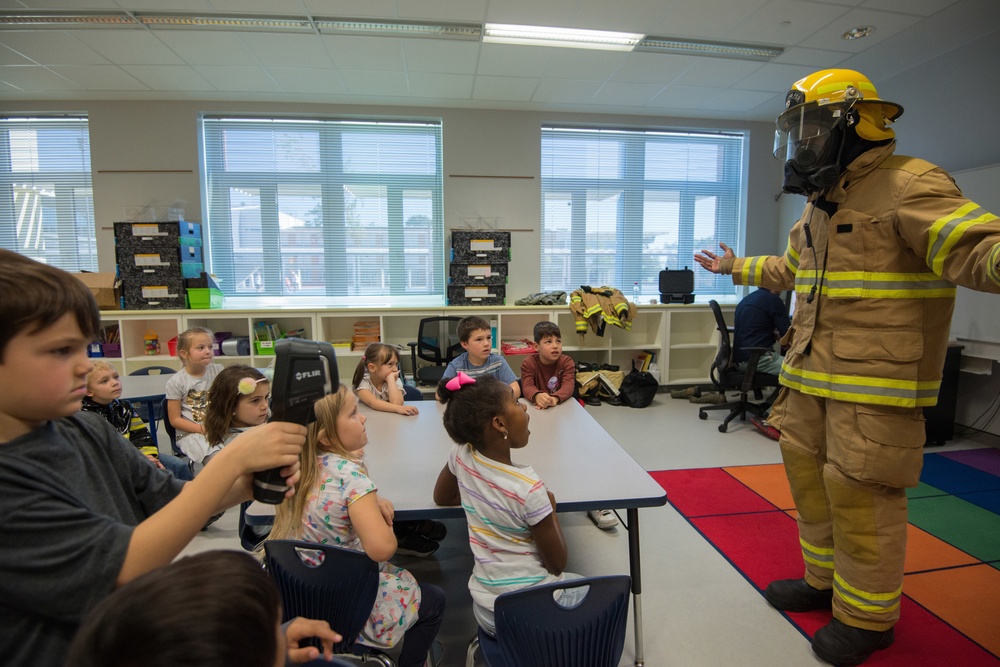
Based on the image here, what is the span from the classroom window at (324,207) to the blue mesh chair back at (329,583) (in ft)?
14.0

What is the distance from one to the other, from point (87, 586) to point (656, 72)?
15.6 ft

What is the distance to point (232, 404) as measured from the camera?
2129 mm

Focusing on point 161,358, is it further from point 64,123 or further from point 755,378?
point 755,378

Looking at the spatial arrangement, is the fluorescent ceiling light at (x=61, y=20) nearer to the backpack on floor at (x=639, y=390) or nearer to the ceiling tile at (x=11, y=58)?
the ceiling tile at (x=11, y=58)

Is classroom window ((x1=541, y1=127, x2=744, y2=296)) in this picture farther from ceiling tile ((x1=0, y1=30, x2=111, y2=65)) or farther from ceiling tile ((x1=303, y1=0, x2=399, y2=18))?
ceiling tile ((x1=0, y1=30, x2=111, y2=65))

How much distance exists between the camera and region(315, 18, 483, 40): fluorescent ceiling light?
335cm

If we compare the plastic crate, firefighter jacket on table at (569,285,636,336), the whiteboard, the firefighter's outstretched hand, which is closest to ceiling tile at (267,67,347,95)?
the plastic crate

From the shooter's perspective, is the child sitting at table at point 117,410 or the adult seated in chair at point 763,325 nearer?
the child sitting at table at point 117,410

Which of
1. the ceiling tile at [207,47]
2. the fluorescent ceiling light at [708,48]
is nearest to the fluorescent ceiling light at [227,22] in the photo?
the ceiling tile at [207,47]

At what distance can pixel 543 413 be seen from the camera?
2.35 metres

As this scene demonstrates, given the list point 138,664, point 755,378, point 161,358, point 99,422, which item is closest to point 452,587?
point 99,422

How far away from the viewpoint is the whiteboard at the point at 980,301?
3.33 meters

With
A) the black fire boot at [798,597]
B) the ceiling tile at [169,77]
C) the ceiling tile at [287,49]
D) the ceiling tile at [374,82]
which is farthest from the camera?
the ceiling tile at [374,82]

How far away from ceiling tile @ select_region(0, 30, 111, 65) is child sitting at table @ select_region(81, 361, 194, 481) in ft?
9.14
